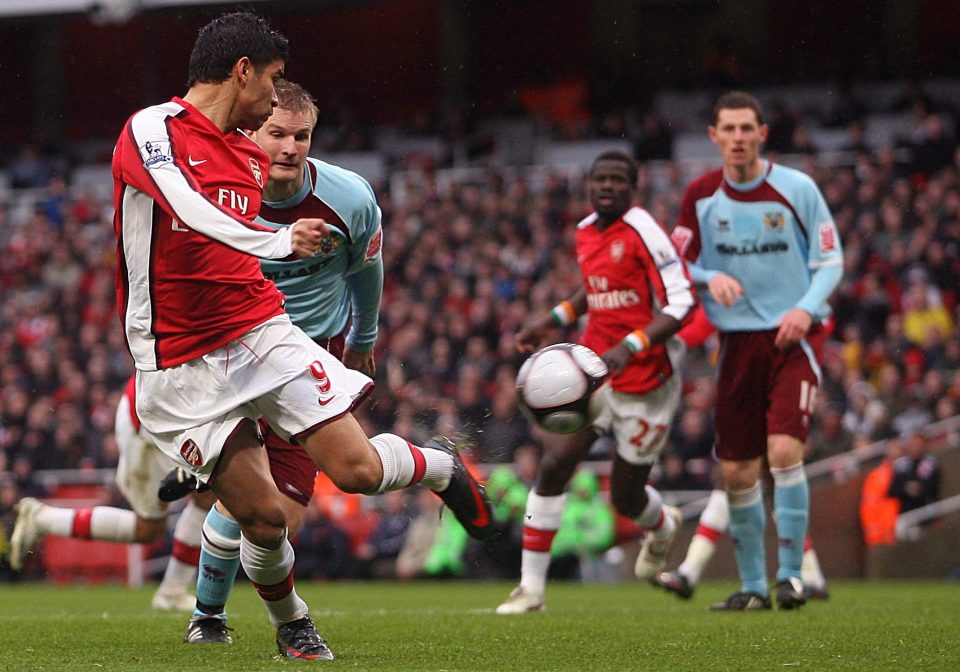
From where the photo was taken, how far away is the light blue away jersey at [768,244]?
24.9 ft

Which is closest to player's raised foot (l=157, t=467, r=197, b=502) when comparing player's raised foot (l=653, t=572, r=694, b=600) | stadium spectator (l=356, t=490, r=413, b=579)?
player's raised foot (l=653, t=572, r=694, b=600)

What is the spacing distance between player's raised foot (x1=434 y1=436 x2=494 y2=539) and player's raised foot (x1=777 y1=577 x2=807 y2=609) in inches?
87.8

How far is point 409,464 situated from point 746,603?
3.01m

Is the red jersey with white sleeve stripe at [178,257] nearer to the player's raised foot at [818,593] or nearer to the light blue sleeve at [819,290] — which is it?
the light blue sleeve at [819,290]

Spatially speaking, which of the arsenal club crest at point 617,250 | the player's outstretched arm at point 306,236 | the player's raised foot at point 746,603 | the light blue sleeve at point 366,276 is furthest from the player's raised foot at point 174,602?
the player's outstretched arm at point 306,236

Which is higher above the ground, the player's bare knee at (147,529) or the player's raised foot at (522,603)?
the player's bare knee at (147,529)

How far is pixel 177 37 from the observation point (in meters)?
25.2

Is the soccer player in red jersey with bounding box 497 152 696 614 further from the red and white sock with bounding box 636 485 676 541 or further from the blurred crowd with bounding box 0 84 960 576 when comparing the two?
the blurred crowd with bounding box 0 84 960 576

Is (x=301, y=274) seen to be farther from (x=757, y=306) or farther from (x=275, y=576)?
(x=757, y=306)

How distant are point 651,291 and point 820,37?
15625 millimetres

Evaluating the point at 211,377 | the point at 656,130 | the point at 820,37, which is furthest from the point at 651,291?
the point at 820,37

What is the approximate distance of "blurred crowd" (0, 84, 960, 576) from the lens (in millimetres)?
13539

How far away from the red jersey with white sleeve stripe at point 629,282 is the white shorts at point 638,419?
0.05 meters

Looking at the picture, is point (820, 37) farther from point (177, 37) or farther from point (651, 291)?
point (651, 291)
